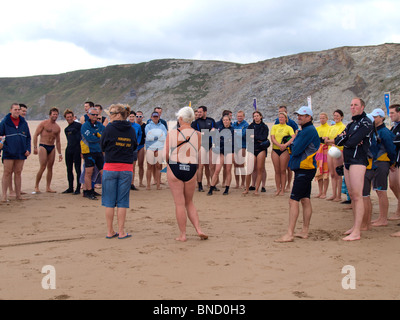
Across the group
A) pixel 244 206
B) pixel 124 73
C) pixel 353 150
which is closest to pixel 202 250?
pixel 353 150

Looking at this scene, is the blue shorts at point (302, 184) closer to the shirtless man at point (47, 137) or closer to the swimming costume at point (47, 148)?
the shirtless man at point (47, 137)

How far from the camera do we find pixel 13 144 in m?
9.62

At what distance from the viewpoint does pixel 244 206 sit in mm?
9352

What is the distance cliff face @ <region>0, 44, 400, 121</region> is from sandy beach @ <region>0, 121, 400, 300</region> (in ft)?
127

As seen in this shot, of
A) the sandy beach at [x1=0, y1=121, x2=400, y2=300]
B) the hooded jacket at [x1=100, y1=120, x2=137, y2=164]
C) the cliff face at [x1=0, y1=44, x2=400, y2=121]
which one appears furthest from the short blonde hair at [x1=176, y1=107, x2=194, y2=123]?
the cliff face at [x1=0, y1=44, x2=400, y2=121]

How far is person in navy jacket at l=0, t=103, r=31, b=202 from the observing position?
9.61 meters

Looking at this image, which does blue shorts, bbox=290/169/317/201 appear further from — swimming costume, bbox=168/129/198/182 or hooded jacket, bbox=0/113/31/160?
hooded jacket, bbox=0/113/31/160

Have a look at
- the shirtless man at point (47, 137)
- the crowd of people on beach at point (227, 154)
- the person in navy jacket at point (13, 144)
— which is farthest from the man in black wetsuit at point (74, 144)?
the person in navy jacket at point (13, 144)

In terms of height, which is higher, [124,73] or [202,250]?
[124,73]

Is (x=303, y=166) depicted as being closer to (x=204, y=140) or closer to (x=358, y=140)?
(x=358, y=140)
